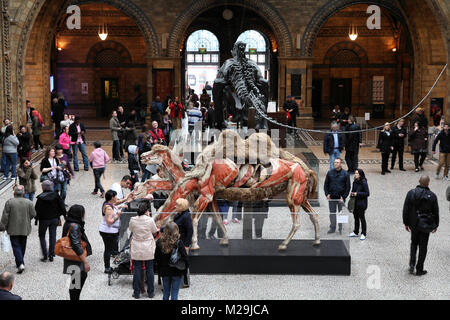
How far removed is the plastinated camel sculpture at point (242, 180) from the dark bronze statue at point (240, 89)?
17.3ft

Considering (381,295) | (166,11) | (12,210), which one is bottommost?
(381,295)

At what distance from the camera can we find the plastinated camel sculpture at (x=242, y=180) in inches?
446

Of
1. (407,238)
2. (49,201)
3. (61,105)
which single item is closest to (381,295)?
(407,238)

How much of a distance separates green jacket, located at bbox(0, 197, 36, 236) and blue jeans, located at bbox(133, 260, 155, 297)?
2232 mm

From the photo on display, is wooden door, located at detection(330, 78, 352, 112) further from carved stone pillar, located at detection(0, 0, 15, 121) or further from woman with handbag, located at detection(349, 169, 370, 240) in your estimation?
woman with handbag, located at detection(349, 169, 370, 240)

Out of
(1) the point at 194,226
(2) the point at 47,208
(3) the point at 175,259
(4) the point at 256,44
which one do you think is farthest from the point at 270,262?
(4) the point at 256,44

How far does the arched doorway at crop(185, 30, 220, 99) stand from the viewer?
3947cm

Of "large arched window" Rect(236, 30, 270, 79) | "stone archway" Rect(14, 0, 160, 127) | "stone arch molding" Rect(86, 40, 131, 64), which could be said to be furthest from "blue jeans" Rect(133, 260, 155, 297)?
"large arched window" Rect(236, 30, 270, 79)

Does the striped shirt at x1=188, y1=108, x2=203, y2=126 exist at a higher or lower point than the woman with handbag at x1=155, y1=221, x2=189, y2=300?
higher

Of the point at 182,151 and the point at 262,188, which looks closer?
the point at 262,188

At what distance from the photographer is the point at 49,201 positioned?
11633mm

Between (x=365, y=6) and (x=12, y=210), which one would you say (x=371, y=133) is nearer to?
(x=365, y=6)

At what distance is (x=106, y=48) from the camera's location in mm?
37844

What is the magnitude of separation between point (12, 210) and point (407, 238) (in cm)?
703
